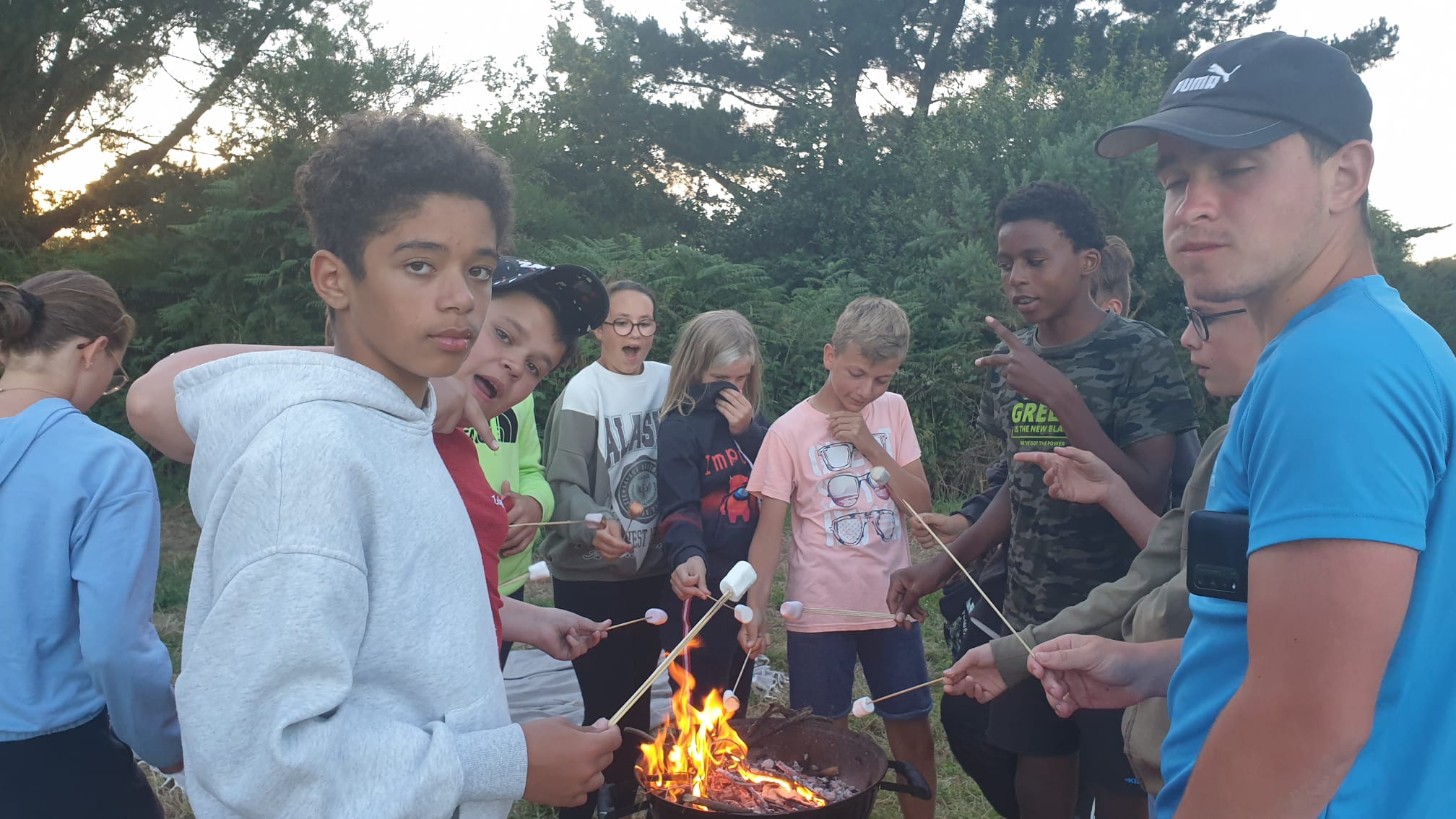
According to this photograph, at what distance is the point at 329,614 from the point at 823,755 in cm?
220

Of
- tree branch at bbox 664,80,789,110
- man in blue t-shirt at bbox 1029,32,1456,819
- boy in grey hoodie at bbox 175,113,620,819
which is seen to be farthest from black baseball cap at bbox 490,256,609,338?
tree branch at bbox 664,80,789,110

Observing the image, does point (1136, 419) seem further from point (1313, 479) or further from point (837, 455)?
point (1313, 479)

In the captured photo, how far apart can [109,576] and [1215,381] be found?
300 cm

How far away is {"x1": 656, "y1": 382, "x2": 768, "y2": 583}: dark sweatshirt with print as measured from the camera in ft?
13.4

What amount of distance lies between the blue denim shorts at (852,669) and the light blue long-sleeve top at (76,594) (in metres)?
2.26

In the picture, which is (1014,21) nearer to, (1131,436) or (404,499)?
(1131,436)

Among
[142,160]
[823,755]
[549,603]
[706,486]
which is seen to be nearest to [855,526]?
[706,486]

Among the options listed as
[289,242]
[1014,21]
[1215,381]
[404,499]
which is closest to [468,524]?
[404,499]

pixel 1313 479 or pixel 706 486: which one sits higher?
pixel 1313 479

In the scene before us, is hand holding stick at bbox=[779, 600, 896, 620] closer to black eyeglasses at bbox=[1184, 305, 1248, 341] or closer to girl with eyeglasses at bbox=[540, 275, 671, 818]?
girl with eyeglasses at bbox=[540, 275, 671, 818]

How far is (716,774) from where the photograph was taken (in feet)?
9.71

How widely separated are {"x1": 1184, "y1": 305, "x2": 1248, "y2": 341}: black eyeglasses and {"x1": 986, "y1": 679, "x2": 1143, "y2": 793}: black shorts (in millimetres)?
1184

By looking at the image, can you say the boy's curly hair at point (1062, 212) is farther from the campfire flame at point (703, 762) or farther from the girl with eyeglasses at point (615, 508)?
the campfire flame at point (703, 762)

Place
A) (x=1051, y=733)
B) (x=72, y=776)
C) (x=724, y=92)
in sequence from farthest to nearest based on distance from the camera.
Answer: (x=724, y=92)
(x=1051, y=733)
(x=72, y=776)
